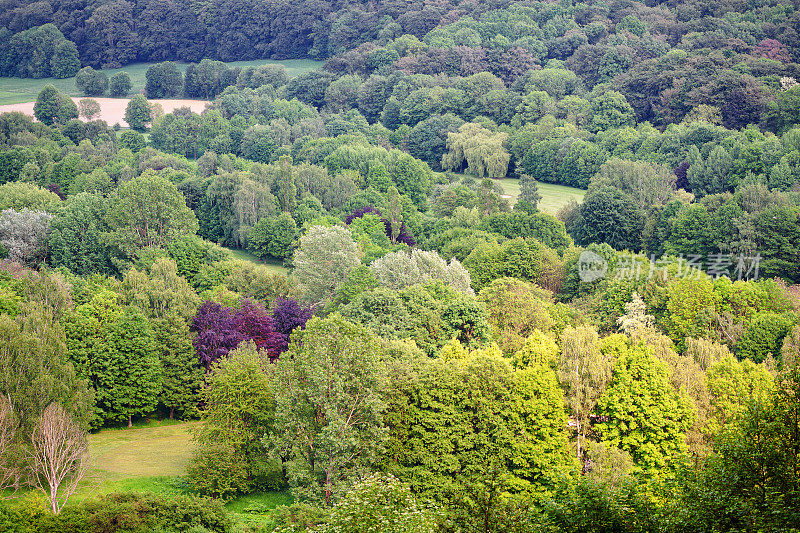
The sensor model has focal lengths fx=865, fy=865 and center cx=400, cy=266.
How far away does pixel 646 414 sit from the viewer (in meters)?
48.7

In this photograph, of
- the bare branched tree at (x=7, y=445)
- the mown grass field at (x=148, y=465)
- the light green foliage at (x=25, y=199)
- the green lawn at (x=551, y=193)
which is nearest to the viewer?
the bare branched tree at (x=7, y=445)

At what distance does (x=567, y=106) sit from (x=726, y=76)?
2689cm

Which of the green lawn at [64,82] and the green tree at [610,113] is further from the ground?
the green tree at [610,113]

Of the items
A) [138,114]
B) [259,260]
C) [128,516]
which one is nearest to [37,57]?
[138,114]

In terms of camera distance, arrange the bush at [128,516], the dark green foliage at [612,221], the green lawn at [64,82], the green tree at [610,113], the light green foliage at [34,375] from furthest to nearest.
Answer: the green lawn at [64,82], the green tree at [610,113], the dark green foliage at [612,221], the light green foliage at [34,375], the bush at [128,516]

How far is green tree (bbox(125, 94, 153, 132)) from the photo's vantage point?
5999 inches

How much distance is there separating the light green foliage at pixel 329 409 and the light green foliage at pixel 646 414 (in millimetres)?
13170

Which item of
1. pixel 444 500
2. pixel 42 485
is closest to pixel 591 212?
pixel 444 500

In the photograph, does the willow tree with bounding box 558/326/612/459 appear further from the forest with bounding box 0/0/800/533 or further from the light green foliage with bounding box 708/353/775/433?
the light green foliage with bounding box 708/353/775/433

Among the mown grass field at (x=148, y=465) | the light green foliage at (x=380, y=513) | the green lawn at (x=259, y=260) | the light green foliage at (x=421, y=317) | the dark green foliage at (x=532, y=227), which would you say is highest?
the light green foliage at (x=380, y=513)

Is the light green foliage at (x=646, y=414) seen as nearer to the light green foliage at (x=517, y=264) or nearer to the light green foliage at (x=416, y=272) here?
the light green foliage at (x=416, y=272)

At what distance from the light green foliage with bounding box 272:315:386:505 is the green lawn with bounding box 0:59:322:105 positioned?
131 meters

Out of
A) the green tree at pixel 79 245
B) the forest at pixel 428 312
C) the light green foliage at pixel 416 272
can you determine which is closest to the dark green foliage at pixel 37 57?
the forest at pixel 428 312

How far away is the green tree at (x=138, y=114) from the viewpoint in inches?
5999
